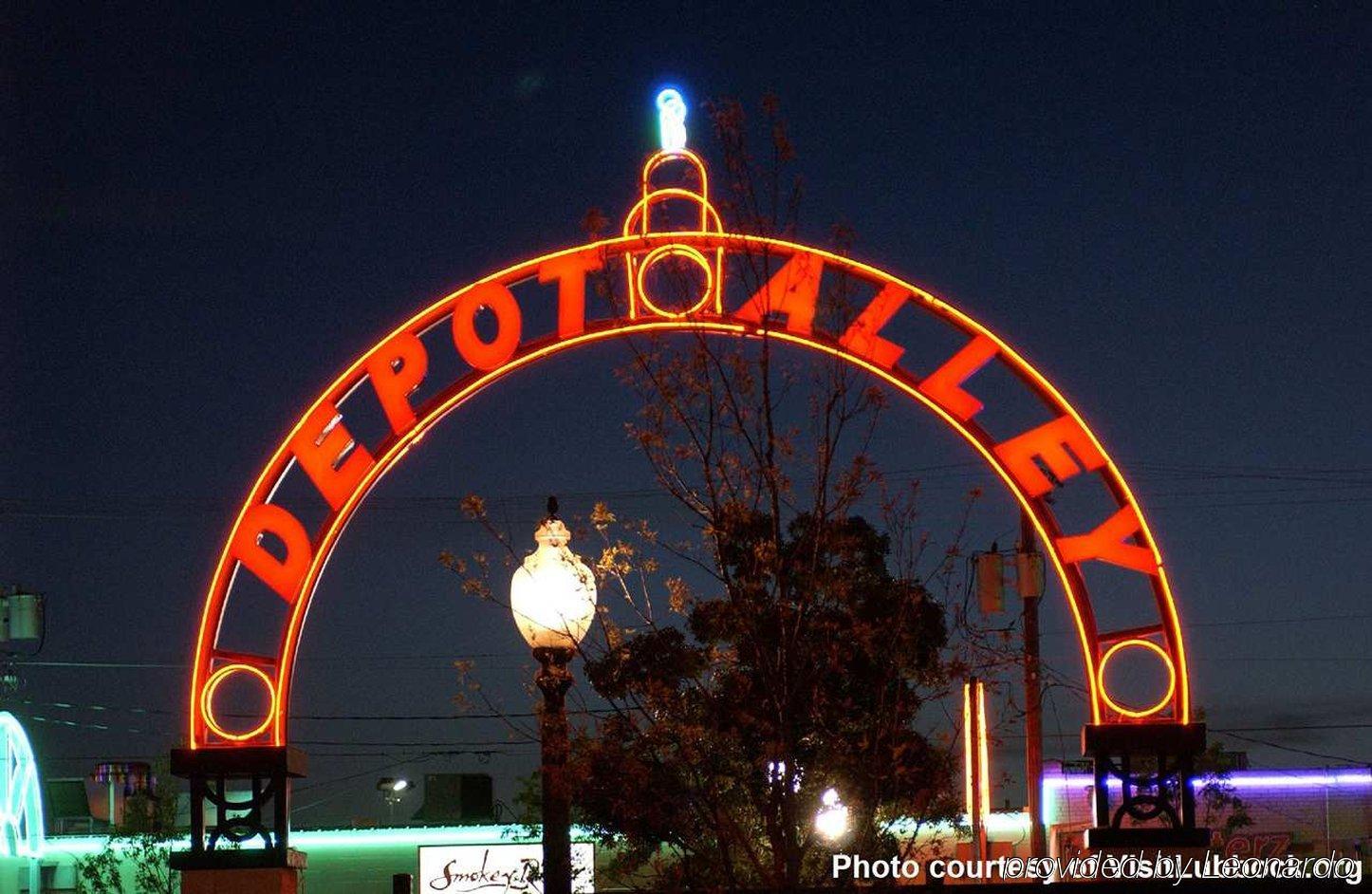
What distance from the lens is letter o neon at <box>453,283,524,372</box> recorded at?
13531 millimetres

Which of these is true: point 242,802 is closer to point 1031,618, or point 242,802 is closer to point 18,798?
point 1031,618

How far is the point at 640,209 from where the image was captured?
43.9 feet

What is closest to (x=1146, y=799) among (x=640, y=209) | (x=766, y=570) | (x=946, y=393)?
(x=946, y=393)

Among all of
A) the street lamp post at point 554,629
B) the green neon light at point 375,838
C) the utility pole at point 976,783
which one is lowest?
the green neon light at point 375,838

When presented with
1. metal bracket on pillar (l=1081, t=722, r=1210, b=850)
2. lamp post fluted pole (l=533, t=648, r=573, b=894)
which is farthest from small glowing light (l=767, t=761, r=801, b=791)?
metal bracket on pillar (l=1081, t=722, r=1210, b=850)

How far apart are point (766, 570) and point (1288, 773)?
36.3 meters

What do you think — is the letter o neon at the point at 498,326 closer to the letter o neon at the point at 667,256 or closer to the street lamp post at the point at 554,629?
the letter o neon at the point at 667,256

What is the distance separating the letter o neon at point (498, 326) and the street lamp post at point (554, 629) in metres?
3.17

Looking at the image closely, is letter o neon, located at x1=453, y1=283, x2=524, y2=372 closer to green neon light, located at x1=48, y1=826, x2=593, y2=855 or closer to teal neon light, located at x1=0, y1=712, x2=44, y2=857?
green neon light, located at x1=48, y1=826, x2=593, y2=855

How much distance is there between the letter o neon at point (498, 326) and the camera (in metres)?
13.5

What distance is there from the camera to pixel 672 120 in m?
13.2

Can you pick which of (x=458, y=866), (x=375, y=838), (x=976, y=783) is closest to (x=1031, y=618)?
(x=976, y=783)

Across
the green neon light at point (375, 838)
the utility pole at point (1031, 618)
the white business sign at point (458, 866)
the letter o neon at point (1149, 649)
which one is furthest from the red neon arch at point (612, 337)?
the green neon light at point (375, 838)

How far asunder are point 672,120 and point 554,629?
4231 millimetres
